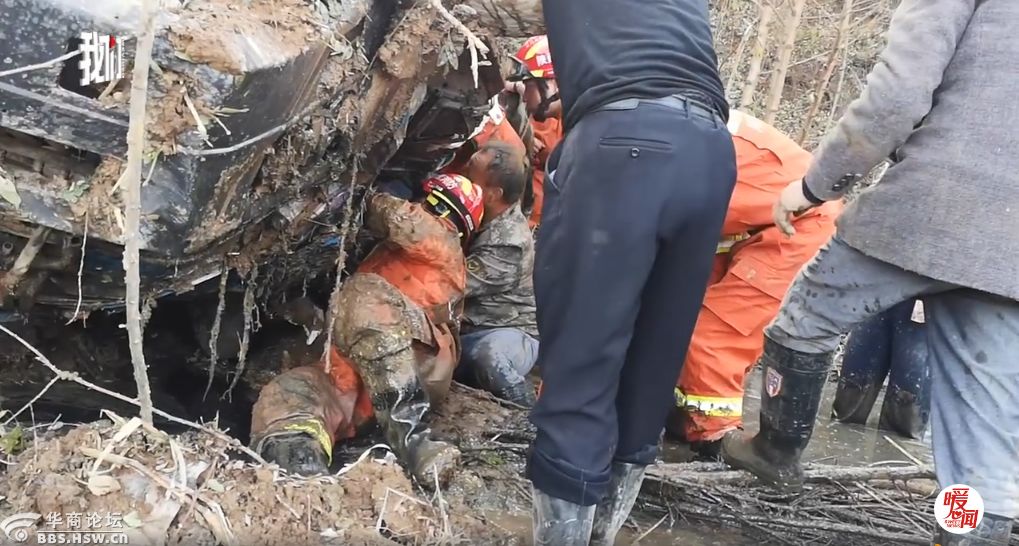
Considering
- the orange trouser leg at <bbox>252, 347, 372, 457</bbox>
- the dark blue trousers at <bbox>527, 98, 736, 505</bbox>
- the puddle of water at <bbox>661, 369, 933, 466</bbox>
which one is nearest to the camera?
the dark blue trousers at <bbox>527, 98, 736, 505</bbox>

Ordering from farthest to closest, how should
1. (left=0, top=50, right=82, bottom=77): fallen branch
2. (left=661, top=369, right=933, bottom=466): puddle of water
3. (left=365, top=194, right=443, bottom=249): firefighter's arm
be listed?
(left=661, top=369, right=933, bottom=466): puddle of water, (left=365, top=194, right=443, bottom=249): firefighter's arm, (left=0, top=50, right=82, bottom=77): fallen branch

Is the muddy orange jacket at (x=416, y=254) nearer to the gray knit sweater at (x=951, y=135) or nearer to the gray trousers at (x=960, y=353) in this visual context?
the gray trousers at (x=960, y=353)

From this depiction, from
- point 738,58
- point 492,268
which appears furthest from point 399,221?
point 738,58

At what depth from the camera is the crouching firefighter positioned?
3049 millimetres

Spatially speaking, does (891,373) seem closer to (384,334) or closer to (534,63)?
(534,63)

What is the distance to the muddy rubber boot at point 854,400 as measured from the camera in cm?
423

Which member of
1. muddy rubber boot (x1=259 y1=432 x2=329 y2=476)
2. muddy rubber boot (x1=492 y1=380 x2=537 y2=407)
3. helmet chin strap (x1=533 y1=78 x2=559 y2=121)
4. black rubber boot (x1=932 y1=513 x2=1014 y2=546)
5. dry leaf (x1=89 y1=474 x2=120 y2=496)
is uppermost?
helmet chin strap (x1=533 y1=78 x2=559 y2=121)

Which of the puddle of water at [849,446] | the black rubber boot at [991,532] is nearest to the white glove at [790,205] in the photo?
the black rubber boot at [991,532]

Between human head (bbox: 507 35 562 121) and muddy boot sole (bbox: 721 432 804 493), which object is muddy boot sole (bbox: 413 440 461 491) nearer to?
muddy boot sole (bbox: 721 432 804 493)

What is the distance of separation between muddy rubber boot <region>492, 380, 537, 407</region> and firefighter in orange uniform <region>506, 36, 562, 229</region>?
76cm

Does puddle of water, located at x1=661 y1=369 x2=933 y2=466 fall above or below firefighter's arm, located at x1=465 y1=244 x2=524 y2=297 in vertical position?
below

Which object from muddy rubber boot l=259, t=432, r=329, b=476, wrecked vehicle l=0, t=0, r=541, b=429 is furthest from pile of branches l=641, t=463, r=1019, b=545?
wrecked vehicle l=0, t=0, r=541, b=429

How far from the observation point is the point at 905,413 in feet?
13.4

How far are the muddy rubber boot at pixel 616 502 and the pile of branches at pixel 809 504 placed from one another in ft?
1.47
